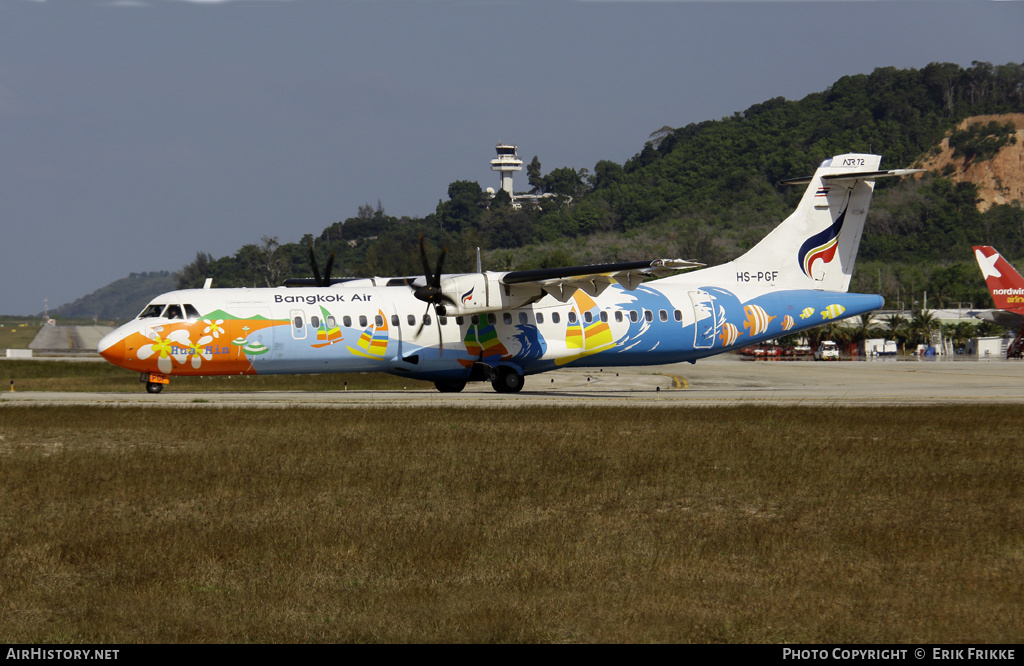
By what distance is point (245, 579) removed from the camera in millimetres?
10219

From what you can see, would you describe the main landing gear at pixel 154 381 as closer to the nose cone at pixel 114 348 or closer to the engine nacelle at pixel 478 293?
the nose cone at pixel 114 348

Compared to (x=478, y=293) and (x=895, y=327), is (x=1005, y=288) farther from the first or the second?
(x=478, y=293)

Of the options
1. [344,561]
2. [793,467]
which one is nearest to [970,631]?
[344,561]

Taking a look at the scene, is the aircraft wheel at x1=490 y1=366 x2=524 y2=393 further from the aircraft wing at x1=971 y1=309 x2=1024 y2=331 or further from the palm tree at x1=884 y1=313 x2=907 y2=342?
the palm tree at x1=884 y1=313 x2=907 y2=342

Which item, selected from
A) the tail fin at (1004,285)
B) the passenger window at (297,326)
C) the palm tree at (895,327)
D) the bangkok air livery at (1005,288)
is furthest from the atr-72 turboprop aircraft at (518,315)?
the palm tree at (895,327)

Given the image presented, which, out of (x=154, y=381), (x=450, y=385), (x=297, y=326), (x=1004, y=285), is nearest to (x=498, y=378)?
(x=450, y=385)

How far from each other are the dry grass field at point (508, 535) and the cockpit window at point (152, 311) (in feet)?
24.9

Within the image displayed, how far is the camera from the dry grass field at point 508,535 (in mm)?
8844

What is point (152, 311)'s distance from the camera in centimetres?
2930

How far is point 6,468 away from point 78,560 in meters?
6.89

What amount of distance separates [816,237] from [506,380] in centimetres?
1237
